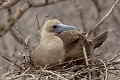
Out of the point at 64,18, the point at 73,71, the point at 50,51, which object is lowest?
the point at 64,18

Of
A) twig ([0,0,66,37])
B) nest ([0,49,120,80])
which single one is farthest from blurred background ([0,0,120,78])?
nest ([0,49,120,80])

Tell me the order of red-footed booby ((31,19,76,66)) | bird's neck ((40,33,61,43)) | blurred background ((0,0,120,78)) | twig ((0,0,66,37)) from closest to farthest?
red-footed booby ((31,19,76,66)) < bird's neck ((40,33,61,43)) < twig ((0,0,66,37)) < blurred background ((0,0,120,78))

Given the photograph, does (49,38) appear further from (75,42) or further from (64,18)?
(64,18)

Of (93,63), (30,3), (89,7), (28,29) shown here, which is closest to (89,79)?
(93,63)

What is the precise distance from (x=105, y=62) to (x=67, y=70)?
0.45m

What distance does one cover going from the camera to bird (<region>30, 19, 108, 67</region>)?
5898 millimetres

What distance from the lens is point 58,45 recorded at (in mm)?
5953

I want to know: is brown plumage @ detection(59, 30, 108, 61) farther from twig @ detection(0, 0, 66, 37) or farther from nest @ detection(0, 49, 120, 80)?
twig @ detection(0, 0, 66, 37)

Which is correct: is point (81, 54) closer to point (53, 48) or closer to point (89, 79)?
point (53, 48)

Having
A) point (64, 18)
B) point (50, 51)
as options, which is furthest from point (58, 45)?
point (64, 18)

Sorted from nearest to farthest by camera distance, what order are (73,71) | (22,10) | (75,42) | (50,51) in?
(73,71) < (50,51) < (75,42) < (22,10)

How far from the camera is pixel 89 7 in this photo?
16.4 meters

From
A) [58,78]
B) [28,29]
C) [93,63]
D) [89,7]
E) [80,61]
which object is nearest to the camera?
[58,78]

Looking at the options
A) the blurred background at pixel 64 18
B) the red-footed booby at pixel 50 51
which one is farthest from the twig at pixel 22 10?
the red-footed booby at pixel 50 51
